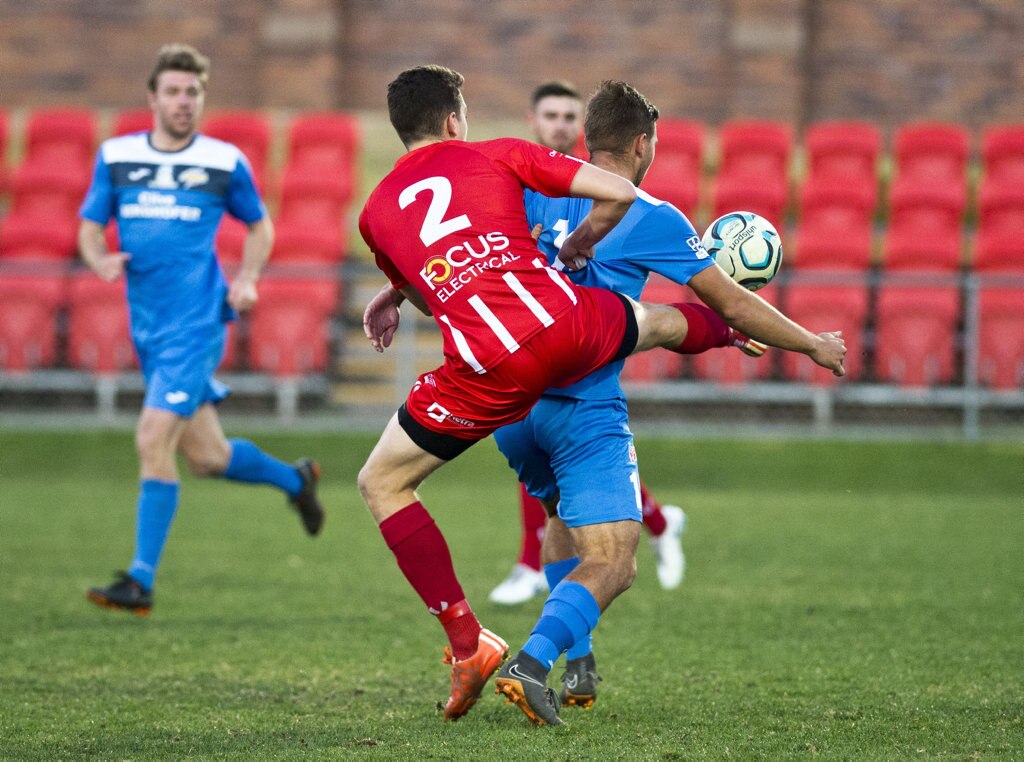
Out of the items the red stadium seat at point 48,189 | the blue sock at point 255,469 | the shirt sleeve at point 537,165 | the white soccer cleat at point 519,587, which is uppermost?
the red stadium seat at point 48,189

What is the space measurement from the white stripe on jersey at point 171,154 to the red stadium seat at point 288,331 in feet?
20.1

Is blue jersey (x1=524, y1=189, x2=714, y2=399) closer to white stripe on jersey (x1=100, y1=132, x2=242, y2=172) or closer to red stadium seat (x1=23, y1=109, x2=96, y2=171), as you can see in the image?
white stripe on jersey (x1=100, y1=132, x2=242, y2=172)

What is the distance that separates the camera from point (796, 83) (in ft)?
51.1

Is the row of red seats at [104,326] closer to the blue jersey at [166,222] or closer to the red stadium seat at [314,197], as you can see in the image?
the red stadium seat at [314,197]

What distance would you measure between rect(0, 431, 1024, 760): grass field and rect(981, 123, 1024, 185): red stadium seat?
4.15m

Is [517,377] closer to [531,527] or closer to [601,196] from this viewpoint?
[601,196]

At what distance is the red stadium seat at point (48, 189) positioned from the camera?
1412 cm

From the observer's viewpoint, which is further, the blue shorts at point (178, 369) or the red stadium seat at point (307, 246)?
the red stadium seat at point (307, 246)

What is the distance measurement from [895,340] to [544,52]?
5811 mm

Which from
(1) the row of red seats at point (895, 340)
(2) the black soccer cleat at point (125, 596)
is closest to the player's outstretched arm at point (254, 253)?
(2) the black soccer cleat at point (125, 596)

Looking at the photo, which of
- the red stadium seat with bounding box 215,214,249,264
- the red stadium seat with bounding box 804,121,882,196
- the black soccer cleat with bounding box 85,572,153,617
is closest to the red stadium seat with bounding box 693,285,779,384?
the red stadium seat with bounding box 804,121,882,196

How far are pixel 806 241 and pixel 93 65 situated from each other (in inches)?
329

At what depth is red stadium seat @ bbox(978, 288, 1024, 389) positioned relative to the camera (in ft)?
39.6

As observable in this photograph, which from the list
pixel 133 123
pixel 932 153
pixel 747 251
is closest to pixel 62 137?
pixel 133 123
